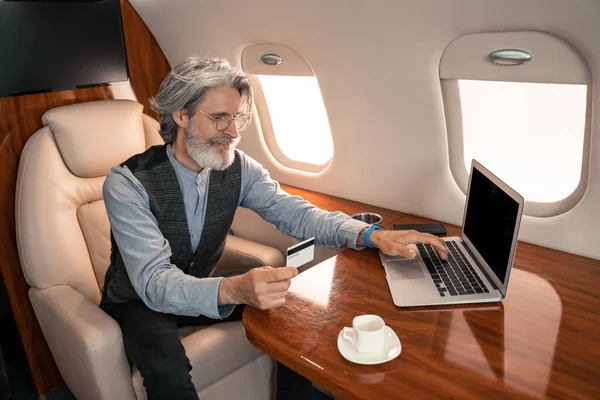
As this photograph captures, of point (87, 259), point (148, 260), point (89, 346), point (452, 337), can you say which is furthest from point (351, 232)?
point (87, 259)

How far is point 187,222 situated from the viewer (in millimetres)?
1842

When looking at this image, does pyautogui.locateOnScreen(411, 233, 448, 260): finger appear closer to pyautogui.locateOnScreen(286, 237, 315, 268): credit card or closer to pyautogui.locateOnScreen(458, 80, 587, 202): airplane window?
pyautogui.locateOnScreen(286, 237, 315, 268): credit card

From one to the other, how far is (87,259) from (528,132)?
185cm

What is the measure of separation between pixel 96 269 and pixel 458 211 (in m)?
1.55

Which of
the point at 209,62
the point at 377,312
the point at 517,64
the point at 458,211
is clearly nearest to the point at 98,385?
the point at 377,312

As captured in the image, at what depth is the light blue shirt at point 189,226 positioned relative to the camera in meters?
1.55

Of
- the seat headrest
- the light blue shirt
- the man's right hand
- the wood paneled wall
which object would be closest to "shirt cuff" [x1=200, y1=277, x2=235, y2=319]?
the light blue shirt

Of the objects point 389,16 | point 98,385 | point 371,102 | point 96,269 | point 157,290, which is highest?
point 389,16

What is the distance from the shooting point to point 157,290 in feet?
5.22

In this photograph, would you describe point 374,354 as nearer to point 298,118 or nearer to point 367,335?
point 367,335

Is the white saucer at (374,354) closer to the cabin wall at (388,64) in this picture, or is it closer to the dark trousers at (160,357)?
the dark trousers at (160,357)

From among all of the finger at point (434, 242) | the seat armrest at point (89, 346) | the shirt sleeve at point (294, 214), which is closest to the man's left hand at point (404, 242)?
the finger at point (434, 242)

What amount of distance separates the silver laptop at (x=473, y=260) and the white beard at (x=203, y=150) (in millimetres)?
659

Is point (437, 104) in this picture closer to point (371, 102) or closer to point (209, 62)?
point (371, 102)
